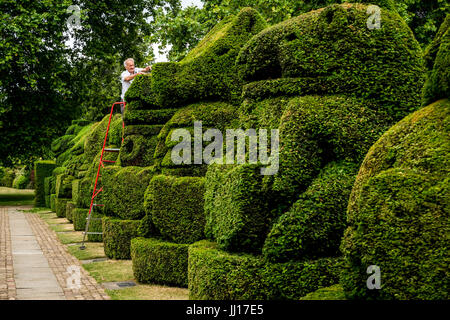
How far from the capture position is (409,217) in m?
2.92

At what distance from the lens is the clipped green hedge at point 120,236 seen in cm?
909

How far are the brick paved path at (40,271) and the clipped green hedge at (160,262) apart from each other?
732 mm

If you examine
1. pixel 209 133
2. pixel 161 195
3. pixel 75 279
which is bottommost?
pixel 75 279

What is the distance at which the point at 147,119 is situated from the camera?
29.8ft

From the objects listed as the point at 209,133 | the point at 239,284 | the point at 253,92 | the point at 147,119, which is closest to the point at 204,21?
the point at 147,119

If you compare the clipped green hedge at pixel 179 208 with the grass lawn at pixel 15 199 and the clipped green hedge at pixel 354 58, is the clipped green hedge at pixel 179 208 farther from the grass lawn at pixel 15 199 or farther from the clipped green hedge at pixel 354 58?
the grass lawn at pixel 15 199

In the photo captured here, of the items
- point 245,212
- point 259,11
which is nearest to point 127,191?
point 245,212

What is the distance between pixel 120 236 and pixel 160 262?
2.33m

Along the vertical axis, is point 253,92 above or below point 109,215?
above

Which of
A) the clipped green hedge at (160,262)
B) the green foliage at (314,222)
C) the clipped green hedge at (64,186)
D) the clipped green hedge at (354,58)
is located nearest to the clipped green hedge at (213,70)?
the clipped green hedge at (354,58)

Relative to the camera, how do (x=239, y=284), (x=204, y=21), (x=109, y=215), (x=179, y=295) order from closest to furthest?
(x=239, y=284), (x=179, y=295), (x=109, y=215), (x=204, y=21)
